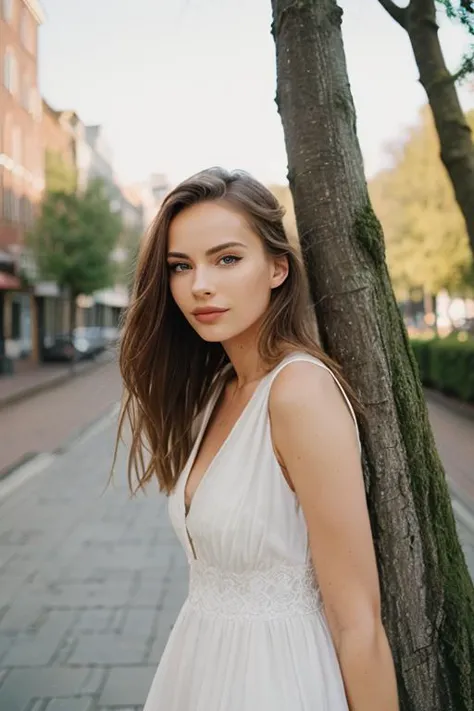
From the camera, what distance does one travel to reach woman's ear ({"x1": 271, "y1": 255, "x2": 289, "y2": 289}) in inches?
59.7

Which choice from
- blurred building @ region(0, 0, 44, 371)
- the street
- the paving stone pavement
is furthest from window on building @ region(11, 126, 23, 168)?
the paving stone pavement

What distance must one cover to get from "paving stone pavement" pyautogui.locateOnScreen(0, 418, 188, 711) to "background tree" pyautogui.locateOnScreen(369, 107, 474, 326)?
74.6 ft

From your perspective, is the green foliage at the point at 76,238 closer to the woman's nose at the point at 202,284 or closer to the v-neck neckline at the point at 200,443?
the v-neck neckline at the point at 200,443

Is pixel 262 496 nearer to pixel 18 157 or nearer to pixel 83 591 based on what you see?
pixel 83 591

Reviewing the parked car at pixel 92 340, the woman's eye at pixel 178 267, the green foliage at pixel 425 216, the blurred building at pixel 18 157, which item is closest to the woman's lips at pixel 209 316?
the woman's eye at pixel 178 267

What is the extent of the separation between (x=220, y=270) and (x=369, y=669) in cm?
75

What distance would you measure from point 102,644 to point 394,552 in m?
3.06

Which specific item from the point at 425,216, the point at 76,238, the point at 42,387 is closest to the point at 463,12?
the point at 42,387

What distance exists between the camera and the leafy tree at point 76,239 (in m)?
30.6

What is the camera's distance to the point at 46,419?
49.4 feet

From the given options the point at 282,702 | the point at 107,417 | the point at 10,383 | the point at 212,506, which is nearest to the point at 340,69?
the point at 212,506

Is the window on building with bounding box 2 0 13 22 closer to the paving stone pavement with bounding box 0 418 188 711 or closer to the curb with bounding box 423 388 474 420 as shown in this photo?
the curb with bounding box 423 388 474 420

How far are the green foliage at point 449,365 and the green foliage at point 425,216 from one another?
8832mm

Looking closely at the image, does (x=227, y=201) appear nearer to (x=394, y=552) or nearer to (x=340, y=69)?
(x=340, y=69)
